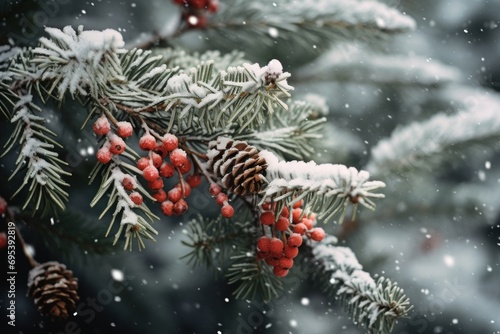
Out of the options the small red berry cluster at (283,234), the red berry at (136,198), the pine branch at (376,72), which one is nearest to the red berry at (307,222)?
the small red berry cluster at (283,234)

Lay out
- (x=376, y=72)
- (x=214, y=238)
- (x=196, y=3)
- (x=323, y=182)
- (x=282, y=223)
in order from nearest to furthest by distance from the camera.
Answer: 1. (x=323, y=182)
2. (x=282, y=223)
3. (x=214, y=238)
4. (x=196, y=3)
5. (x=376, y=72)

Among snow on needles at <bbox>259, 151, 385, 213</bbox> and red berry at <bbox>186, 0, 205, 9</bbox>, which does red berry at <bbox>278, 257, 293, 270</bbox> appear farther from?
red berry at <bbox>186, 0, 205, 9</bbox>

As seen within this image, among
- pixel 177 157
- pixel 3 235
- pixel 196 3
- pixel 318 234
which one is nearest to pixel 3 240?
pixel 3 235

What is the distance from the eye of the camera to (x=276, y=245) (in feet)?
2.01

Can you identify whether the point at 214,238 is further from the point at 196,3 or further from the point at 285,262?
the point at 196,3

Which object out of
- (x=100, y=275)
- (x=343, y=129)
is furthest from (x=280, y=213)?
(x=343, y=129)

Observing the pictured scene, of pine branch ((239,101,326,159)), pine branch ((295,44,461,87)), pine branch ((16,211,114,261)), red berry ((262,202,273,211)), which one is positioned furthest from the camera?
pine branch ((295,44,461,87))

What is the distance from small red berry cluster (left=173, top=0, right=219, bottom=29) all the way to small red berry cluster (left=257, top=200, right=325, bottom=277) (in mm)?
570

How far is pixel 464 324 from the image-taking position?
1.86 meters

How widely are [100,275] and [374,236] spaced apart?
1002 mm

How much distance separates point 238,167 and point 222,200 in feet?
0.21

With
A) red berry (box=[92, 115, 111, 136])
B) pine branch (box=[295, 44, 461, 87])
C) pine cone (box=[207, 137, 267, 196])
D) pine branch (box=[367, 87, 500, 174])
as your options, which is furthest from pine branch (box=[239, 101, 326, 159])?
pine branch (box=[295, 44, 461, 87])

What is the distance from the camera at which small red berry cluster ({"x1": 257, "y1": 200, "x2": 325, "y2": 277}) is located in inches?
23.4

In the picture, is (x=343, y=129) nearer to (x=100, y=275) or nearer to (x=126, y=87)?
(x=100, y=275)
